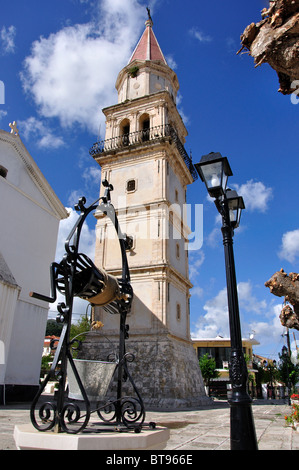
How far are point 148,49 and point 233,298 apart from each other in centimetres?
2632

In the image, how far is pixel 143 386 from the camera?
15.0 metres

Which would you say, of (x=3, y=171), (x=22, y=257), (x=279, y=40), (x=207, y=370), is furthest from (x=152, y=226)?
(x=207, y=370)

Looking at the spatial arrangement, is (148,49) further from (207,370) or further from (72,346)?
(207,370)

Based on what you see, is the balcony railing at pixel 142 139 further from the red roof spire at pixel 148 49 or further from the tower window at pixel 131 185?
the red roof spire at pixel 148 49

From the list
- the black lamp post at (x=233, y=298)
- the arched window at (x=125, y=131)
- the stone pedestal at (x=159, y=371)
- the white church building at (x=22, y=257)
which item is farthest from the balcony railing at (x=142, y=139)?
the black lamp post at (x=233, y=298)

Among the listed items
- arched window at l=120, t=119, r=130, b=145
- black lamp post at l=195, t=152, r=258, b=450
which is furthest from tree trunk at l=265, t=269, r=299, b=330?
arched window at l=120, t=119, r=130, b=145

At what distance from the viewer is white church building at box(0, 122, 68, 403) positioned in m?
12.9

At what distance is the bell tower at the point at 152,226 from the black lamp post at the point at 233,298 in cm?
925

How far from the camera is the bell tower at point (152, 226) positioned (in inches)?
627

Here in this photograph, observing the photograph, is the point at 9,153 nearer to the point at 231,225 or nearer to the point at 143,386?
the point at 143,386

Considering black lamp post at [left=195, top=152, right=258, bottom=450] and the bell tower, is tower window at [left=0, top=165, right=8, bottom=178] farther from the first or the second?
black lamp post at [left=195, top=152, right=258, bottom=450]

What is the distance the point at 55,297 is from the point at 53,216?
15.3m

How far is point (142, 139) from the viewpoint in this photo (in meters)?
21.7
